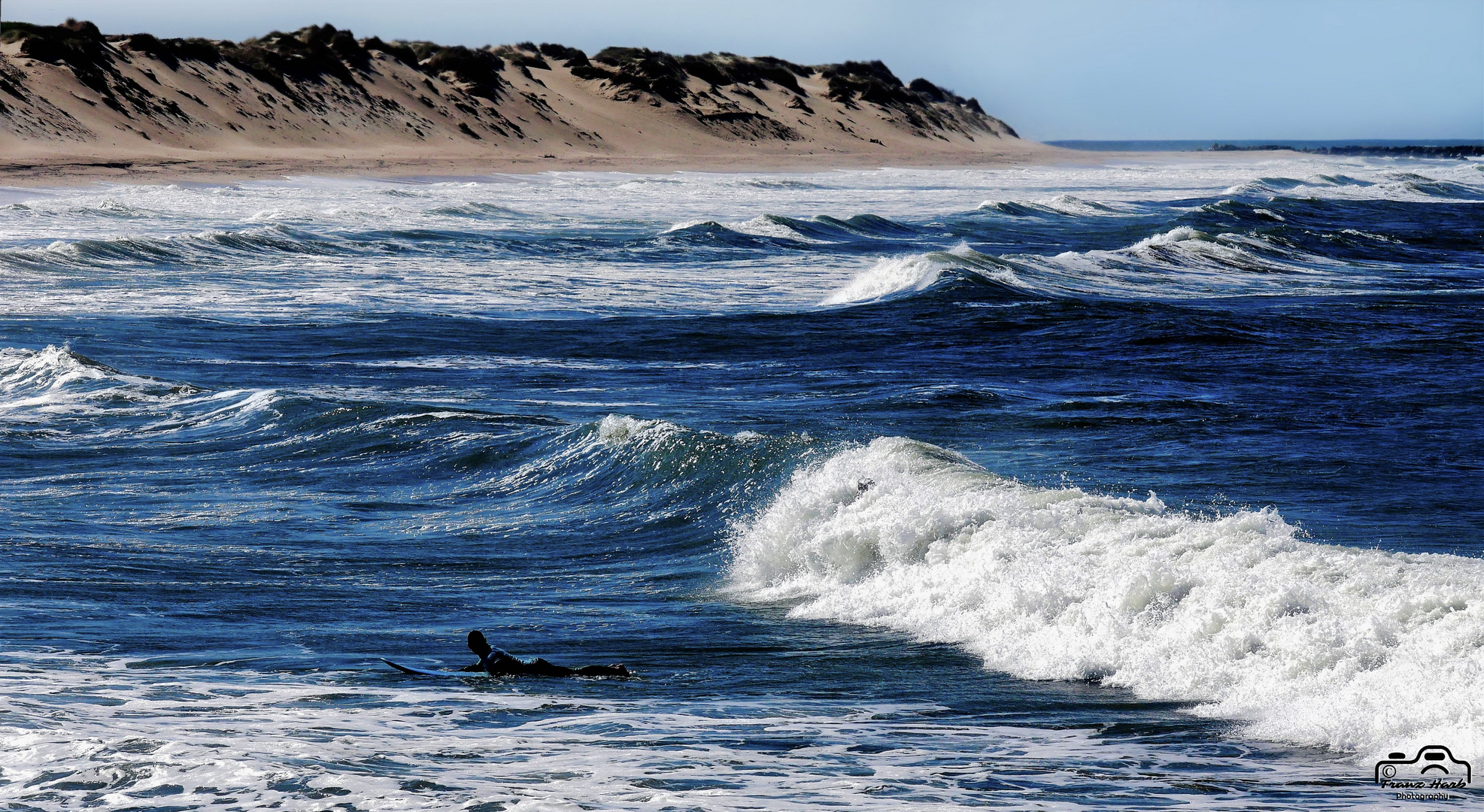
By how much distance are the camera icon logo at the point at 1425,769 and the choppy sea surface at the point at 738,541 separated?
0.28 ft

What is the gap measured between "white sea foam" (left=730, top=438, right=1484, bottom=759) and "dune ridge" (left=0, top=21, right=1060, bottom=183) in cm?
4130

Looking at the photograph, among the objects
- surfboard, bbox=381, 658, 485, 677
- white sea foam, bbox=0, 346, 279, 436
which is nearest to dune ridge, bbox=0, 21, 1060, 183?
white sea foam, bbox=0, 346, 279, 436

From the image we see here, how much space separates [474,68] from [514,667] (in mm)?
80483

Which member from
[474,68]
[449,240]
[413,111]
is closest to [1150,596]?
[449,240]

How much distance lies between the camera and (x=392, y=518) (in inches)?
493

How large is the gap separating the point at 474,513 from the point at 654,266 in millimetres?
19904

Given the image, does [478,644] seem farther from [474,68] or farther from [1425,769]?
[474,68]

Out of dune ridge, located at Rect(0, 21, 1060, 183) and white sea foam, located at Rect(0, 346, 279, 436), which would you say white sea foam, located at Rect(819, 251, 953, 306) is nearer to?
white sea foam, located at Rect(0, 346, 279, 436)

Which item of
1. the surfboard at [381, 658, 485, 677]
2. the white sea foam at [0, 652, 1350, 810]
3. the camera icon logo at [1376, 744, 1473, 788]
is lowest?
the surfboard at [381, 658, 485, 677]

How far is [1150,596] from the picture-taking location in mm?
8805

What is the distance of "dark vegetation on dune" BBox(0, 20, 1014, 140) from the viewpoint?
211ft

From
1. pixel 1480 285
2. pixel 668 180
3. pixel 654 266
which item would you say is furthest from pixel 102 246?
pixel 668 180

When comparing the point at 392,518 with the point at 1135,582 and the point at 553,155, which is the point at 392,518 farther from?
the point at 553,155

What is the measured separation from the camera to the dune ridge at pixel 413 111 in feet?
195
